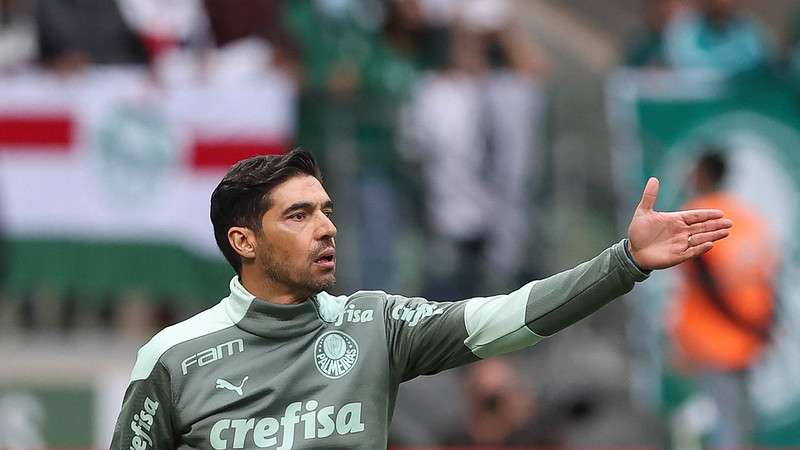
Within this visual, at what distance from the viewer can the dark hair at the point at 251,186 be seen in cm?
416

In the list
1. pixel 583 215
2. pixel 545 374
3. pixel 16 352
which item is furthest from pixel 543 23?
pixel 16 352

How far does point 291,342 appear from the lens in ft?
13.7

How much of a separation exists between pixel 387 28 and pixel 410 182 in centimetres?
104

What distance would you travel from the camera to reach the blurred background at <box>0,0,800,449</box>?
32.0 ft

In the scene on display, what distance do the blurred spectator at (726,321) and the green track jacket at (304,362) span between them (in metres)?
5.63

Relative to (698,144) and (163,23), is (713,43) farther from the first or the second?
(163,23)

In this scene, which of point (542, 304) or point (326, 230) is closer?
point (542, 304)

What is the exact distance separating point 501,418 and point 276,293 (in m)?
4.82

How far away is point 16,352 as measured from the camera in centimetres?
1025

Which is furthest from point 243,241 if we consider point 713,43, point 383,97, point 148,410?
point 713,43

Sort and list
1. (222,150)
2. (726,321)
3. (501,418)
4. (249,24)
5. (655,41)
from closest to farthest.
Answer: (501,418)
(726,321)
(222,150)
(249,24)
(655,41)

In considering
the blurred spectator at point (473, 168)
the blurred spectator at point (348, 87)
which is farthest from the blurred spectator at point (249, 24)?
the blurred spectator at point (473, 168)

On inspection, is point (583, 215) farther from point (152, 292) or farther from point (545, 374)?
point (152, 292)

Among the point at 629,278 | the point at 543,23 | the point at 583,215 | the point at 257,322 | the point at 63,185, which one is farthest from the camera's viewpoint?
the point at 543,23
